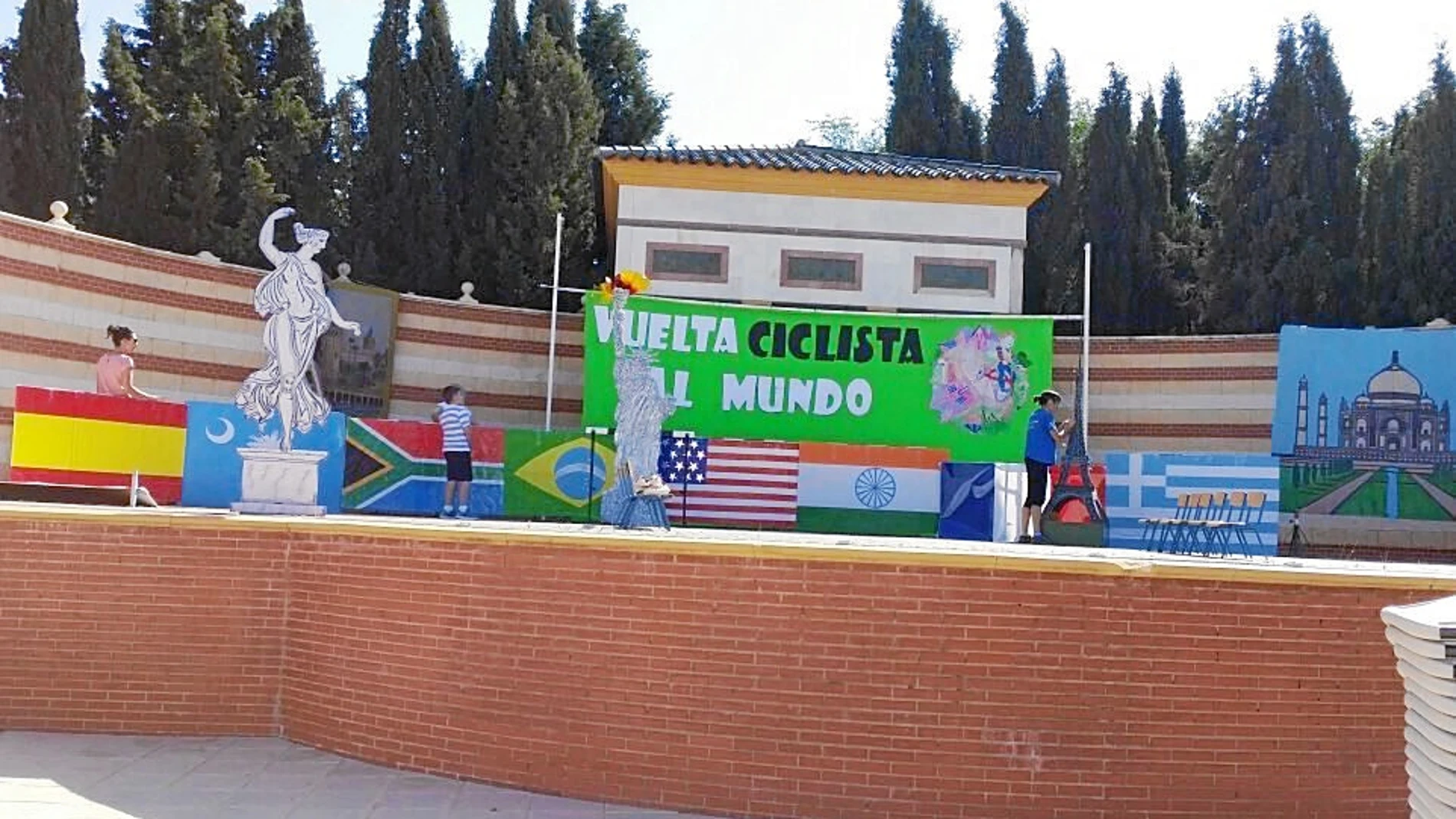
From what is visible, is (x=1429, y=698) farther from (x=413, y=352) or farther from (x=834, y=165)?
(x=834, y=165)

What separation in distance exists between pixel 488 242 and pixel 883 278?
391 inches

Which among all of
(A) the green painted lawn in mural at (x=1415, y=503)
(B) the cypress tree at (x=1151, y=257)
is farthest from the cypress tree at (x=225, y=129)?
(A) the green painted lawn in mural at (x=1415, y=503)

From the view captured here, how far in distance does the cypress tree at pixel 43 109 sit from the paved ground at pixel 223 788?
2004 centimetres

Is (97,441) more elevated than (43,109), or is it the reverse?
(43,109)

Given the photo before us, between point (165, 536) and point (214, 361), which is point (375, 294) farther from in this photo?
point (165, 536)

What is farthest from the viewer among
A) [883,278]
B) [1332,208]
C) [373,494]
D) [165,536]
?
[1332,208]

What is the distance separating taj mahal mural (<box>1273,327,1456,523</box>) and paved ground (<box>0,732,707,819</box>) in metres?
16.2

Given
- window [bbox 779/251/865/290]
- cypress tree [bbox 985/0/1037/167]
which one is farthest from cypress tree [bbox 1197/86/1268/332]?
window [bbox 779/251/865/290]

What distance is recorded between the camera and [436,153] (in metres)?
30.1

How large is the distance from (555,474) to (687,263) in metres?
6.31

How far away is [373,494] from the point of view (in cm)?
1906

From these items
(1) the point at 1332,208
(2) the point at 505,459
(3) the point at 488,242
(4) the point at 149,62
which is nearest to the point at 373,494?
(2) the point at 505,459

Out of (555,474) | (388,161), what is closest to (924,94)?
(388,161)

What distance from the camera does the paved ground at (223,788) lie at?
755 cm
